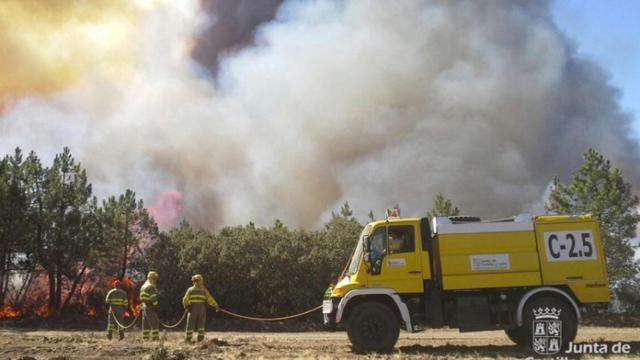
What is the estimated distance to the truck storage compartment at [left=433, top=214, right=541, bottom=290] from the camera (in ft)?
43.9

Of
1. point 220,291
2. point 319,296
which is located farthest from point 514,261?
point 220,291

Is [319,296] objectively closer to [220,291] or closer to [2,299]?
[220,291]

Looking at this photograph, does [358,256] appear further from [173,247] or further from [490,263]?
[173,247]

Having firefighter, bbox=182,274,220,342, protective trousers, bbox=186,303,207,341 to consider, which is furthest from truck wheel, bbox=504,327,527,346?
protective trousers, bbox=186,303,207,341

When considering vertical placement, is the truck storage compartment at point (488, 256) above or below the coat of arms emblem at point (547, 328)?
above

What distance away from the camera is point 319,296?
1103 inches

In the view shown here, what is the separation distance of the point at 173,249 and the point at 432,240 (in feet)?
65.0

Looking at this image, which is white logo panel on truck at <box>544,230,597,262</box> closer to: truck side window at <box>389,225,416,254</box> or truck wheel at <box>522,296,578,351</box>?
truck wheel at <box>522,296,578,351</box>

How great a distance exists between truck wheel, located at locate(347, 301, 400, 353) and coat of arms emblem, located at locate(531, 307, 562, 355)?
3.26 m

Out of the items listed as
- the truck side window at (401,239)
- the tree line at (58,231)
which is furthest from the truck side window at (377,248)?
the tree line at (58,231)

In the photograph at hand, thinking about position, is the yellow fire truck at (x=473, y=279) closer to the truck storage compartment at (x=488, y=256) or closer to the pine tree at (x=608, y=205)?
the truck storage compartment at (x=488, y=256)

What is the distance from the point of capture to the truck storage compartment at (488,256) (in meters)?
13.4

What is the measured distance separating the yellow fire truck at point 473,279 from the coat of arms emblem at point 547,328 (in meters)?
0.02

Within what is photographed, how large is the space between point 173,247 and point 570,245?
22.2 meters
